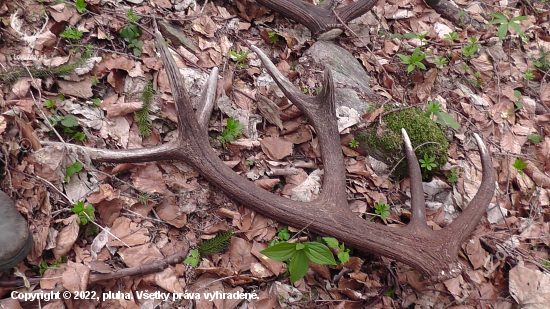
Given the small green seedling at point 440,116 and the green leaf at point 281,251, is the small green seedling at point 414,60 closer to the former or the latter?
the small green seedling at point 440,116

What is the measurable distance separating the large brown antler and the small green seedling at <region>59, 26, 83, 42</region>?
166 centimetres

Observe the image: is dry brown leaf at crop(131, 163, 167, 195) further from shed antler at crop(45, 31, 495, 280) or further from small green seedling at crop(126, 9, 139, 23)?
small green seedling at crop(126, 9, 139, 23)

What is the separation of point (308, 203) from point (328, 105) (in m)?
0.80

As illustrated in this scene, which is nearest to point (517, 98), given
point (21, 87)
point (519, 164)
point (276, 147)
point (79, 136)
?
point (519, 164)

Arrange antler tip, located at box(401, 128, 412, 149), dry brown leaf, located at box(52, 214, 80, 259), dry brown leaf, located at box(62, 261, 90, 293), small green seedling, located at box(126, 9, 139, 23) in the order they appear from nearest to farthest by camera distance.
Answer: dry brown leaf, located at box(62, 261, 90, 293)
dry brown leaf, located at box(52, 214, 80, 259)
antler tip, located at box(401, 128, 412, 149)
small green seedling, located at box(126, 9, 139, 23)

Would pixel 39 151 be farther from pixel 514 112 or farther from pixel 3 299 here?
pixel 514 112

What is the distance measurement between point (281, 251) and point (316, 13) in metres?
2.44

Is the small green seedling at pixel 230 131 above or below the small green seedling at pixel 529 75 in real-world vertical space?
below

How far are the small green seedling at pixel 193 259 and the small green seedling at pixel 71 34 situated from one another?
6.39 ft

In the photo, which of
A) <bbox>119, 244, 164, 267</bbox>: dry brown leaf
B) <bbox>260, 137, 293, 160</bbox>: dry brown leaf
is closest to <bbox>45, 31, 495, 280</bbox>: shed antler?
<bbox>260, 137, 293, 160</bbox>: dry brown leaf

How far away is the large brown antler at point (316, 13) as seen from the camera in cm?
322

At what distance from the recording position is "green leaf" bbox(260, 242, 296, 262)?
1.91 m

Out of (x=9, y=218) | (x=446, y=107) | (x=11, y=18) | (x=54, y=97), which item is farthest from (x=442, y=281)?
(x=11, y=18)

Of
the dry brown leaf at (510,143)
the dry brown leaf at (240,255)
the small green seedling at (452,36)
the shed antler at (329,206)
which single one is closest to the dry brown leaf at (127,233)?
the shed antler at (329,206)
